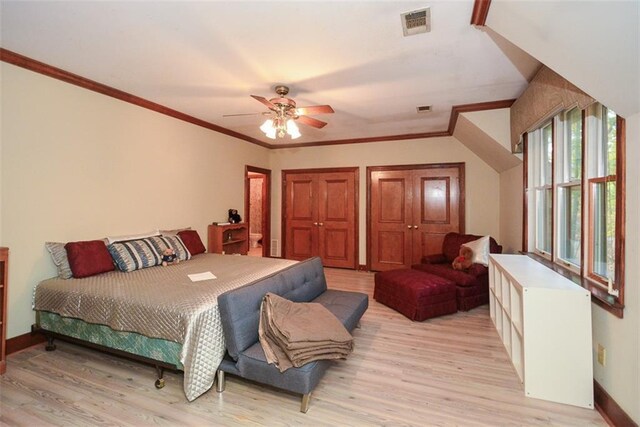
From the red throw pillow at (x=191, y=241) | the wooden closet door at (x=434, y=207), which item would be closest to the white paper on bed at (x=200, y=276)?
the red throw pillow at (x=191, y=241)

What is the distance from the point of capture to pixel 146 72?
9.38 ft

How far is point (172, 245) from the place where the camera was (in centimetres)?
358

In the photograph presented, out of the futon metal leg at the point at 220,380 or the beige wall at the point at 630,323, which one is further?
the futon metal leg at the point at 220,380

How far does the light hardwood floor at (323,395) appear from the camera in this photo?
1832 millimetres

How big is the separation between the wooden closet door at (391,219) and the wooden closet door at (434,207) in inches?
4.3

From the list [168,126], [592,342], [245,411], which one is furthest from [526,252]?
[168,126]

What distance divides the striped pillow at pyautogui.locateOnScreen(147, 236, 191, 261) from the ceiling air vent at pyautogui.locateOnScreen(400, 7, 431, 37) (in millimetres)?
3234

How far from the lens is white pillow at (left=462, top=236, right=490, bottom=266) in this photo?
370 cm

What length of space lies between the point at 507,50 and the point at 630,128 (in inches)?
44.1

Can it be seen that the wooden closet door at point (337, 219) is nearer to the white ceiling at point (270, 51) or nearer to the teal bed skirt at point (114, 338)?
the white ceiling at point (270, 51)

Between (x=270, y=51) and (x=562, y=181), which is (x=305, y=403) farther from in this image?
(x=562, y=181)

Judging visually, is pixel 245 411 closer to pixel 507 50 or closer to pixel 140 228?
pixel 140 228

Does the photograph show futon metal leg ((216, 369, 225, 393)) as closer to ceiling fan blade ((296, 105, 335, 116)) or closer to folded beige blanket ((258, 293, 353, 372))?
folded beige blanket ((258, 293, 353, 372))

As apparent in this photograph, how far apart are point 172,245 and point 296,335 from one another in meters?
2.37
